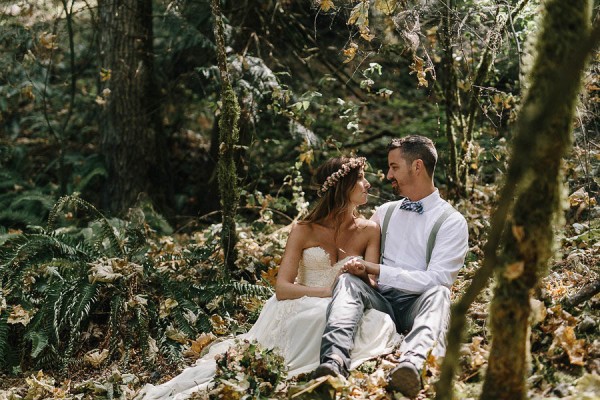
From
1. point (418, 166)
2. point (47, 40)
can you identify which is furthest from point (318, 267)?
point (47, 40)

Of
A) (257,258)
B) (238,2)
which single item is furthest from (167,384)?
(238,2)

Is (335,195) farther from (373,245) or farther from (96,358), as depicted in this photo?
(96,358)

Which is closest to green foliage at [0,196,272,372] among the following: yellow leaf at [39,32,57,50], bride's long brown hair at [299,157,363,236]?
bride's long brown hair at [299,157,363,236]

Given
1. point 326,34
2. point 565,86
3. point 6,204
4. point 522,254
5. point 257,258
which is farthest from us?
point 326,34

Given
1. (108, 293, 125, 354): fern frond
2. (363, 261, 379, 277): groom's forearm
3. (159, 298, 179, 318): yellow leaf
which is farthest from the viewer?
(159, 298, 179, 318): yellow leaf

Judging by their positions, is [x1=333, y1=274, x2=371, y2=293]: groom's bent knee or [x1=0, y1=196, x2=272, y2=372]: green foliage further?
[x1=0, y1=196, x2=272, y2=372]: green foliage

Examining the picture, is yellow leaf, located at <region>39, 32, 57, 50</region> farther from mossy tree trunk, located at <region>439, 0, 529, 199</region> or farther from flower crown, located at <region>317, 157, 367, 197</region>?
mossy tree trunk, located at <region>439, 0, 529, 199</region>

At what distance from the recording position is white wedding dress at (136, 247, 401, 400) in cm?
402

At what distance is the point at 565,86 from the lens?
1.96 meters

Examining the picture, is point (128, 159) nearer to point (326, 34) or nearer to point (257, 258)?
point (257, 258)

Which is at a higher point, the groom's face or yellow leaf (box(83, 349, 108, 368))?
the groom's face

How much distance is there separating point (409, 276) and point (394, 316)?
0.32 m

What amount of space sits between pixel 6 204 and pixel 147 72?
2761 mm

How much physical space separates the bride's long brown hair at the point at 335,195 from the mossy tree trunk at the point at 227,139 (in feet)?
3.48
